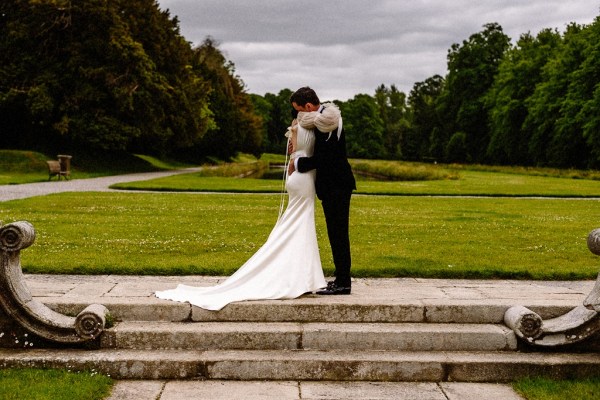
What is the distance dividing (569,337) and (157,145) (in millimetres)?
39991

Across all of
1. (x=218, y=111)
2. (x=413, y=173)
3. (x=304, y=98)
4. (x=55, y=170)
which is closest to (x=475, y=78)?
(x=218, y=111)

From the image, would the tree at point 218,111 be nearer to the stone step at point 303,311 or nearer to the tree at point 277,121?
the tree at point 277,121

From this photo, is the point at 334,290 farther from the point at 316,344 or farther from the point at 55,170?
the point at 55,170

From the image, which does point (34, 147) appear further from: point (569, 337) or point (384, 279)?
point (569, 337)

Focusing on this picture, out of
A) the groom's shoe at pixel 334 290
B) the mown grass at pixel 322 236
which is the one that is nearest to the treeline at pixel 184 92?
the mown grass at pixel 322 236

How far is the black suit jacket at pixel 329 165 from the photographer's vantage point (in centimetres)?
604

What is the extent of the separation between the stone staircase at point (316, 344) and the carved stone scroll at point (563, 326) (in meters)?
0.12

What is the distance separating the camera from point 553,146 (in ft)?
178

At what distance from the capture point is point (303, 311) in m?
5.78

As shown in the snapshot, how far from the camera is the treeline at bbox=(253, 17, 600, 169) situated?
5003cm

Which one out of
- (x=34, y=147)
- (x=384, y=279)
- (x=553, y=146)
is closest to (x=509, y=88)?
(x=553, y=146)

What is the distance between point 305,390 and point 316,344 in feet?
2.06

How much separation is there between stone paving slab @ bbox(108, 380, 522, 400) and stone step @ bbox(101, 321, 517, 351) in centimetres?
42

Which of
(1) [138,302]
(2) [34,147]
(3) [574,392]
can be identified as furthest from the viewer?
(2) [34,147]
